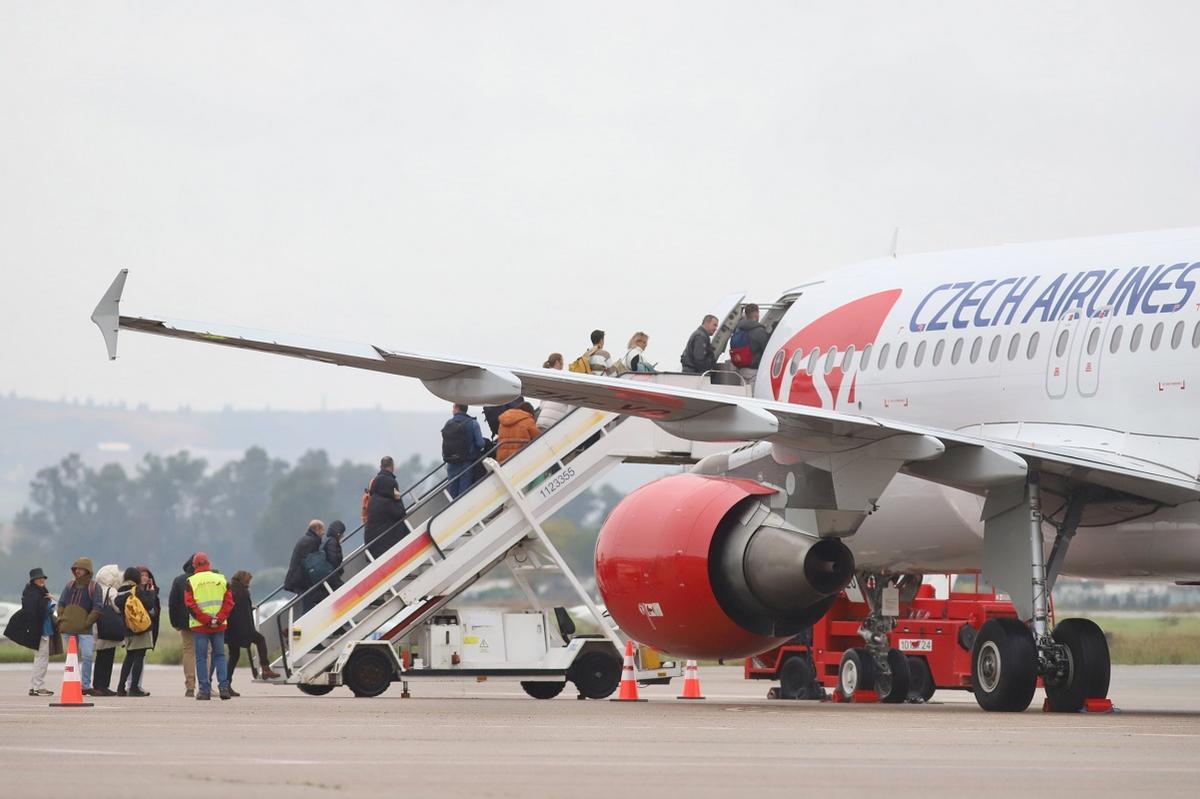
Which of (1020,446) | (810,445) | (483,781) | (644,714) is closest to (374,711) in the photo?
(644,714)

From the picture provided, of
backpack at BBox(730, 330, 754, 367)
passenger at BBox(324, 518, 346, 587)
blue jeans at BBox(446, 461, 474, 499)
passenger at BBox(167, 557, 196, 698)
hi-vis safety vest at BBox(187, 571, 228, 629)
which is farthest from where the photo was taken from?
passenger at BBox(324, 518, 346, 587)

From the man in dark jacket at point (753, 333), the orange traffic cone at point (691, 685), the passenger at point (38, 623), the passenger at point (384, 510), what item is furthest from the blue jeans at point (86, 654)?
the man in dark jacket at point (753, 333)

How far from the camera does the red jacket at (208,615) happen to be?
23156 mm

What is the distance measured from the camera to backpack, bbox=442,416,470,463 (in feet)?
80.1

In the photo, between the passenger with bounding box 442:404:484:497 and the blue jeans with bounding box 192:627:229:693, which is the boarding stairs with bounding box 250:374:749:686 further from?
the blue jeans with bounding box 192:627:229:693

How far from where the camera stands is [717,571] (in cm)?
1852

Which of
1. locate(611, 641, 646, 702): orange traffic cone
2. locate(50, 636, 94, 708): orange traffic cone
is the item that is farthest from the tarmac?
locate(611, 641, 646, 702): orange traffic cone

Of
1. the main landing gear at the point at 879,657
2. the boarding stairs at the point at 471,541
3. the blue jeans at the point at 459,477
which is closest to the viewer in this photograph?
the main landing gear at the point at 879,657

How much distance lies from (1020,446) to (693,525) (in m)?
3.13

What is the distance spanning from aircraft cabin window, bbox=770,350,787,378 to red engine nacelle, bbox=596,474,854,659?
3610mm

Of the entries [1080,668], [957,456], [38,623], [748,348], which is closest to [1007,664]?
[1080,668]

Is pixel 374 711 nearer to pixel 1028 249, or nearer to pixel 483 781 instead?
pixel 1028 249

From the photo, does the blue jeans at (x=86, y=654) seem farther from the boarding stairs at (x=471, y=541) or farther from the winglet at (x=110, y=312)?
the winglet at (x=110, y=312)

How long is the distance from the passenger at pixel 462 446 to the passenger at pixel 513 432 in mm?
281
